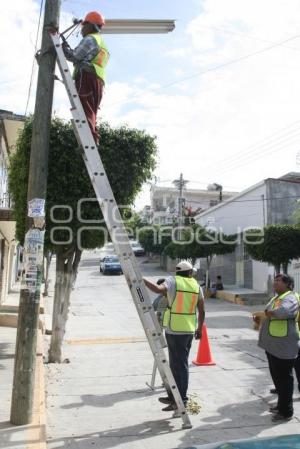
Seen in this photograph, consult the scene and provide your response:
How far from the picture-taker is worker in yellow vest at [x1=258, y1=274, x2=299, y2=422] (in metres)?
5.86

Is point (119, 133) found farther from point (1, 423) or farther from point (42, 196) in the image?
point (1, 423)

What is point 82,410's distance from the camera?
6270mm

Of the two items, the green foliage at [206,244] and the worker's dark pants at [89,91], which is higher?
the worker's dark pants at [89,91]

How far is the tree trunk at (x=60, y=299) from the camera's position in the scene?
902 cm

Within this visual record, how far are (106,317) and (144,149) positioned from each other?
9179 mm

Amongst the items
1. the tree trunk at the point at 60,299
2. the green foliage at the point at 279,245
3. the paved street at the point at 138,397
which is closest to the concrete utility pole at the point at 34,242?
the paved street at the point at 138,397

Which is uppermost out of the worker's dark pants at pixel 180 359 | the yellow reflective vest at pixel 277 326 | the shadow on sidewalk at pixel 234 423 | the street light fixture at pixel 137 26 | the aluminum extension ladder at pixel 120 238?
the street light fixture at pixel 137 26

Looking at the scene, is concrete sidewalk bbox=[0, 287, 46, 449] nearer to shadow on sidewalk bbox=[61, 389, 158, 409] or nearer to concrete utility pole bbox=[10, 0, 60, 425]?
concrete utility pole bbox=[10, 0, 60, 425]

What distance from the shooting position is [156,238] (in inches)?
1756

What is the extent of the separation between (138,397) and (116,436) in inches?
60.7

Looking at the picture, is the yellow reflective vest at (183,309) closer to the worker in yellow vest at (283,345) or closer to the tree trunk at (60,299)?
the worker in yellow vest at (283,345)

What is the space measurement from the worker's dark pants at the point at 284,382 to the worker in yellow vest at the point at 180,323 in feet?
3.42

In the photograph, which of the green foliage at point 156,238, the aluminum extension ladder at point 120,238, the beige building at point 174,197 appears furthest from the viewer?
the beige building at point 174,197

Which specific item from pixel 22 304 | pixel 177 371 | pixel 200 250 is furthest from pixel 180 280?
pixel 200 250
